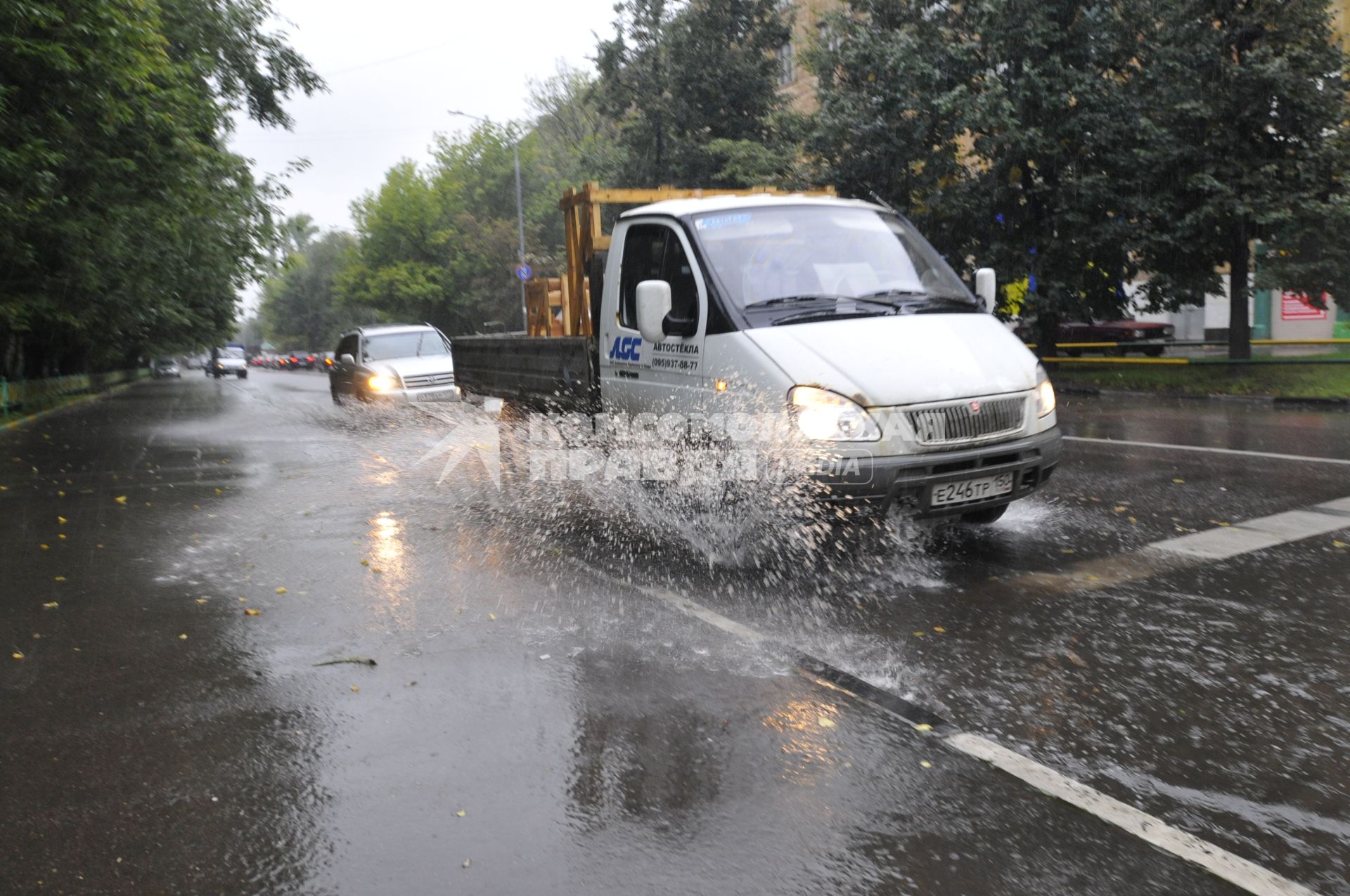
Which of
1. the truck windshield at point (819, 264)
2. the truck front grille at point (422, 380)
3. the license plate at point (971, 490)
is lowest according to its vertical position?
the license plate at point (971, 490)

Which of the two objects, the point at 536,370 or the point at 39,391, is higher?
the point at 536,370

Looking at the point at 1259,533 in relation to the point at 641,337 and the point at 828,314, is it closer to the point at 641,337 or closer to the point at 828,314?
the point at 828,314

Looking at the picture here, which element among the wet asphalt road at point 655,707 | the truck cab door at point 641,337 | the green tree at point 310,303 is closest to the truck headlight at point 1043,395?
the wet asphalt road at point 655,707

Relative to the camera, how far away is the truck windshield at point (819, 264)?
22.4ft

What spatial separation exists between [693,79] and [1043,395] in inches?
1156

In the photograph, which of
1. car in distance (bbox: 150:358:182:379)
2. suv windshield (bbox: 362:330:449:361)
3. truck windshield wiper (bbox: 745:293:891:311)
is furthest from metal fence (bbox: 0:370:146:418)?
car in distance (bbox: 150:358:182:379)

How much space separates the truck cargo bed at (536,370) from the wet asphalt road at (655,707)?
3.21 feet

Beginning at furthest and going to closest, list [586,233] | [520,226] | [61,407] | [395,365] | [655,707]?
[520,226] < [61,407] < [395,365] < [586,233] < [655,707]

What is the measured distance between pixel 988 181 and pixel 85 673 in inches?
806

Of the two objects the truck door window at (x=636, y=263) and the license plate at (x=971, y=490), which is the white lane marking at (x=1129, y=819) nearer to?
the license plate at (x=971, y=490)

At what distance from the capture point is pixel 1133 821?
325 cm

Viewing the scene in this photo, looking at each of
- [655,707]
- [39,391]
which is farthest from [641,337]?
[39,391]

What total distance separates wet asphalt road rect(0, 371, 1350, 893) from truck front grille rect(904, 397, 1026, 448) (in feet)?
2.50

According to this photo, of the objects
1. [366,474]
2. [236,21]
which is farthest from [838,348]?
[236,21]
